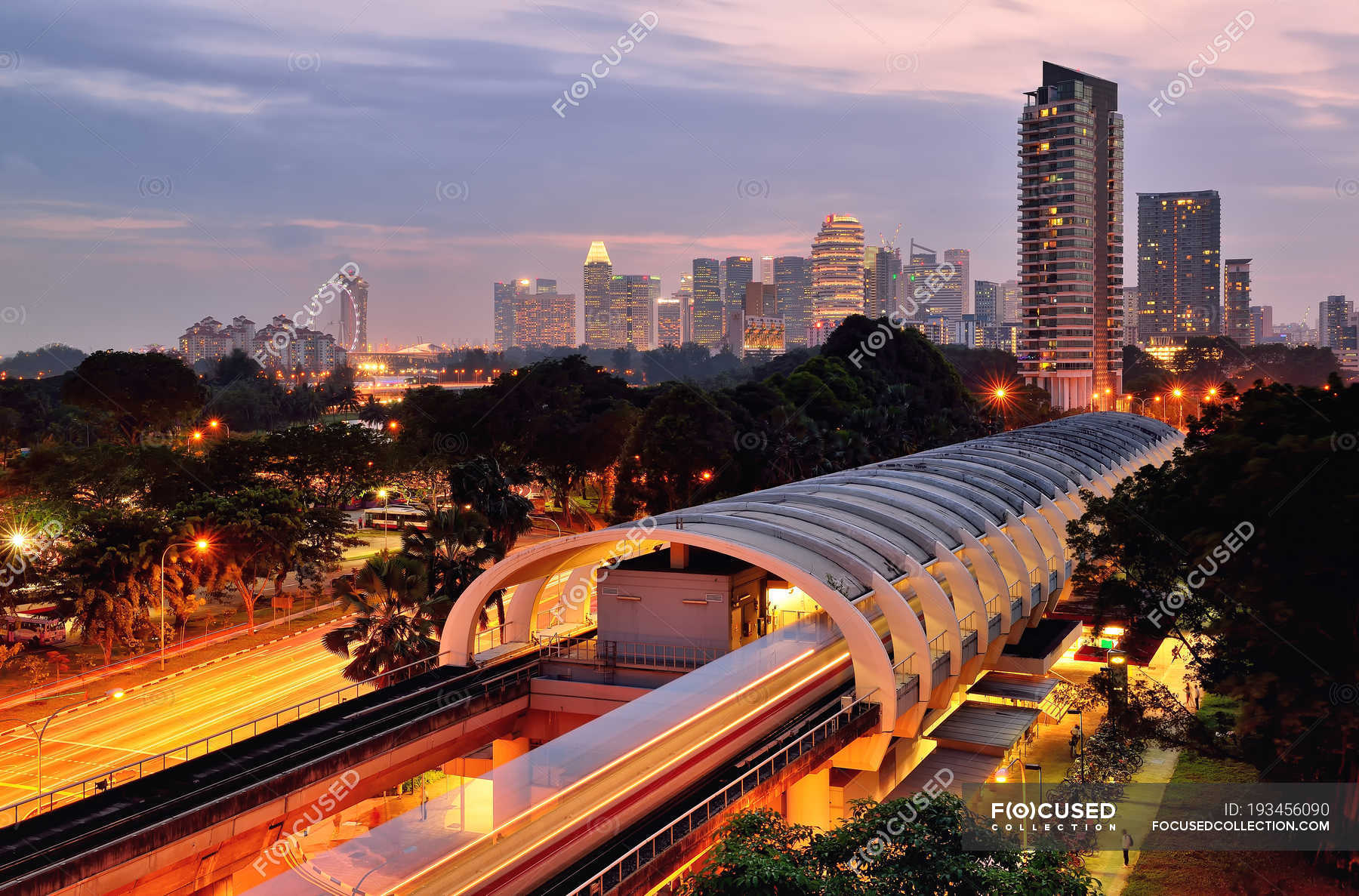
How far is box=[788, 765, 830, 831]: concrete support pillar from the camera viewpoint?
22.1 metres

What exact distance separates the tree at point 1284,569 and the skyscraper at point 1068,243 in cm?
12552

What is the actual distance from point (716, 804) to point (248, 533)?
94.3 ft

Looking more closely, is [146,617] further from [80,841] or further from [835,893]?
[835,893]

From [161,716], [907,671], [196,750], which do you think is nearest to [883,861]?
[907,671]

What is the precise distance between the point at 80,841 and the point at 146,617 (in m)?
23.5

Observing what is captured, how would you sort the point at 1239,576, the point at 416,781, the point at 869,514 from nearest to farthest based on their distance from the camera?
the point at 1239,576 < the point at 416,781 < the point at 869,514

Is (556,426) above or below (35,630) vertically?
above

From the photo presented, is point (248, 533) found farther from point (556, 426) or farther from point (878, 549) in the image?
point (556, 426)

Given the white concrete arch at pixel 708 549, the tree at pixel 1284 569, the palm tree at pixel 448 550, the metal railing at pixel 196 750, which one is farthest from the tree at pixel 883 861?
the palm tree at pixel 448 550

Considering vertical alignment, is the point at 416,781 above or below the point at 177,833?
below

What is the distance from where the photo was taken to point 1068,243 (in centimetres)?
13875

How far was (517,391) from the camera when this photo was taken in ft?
226

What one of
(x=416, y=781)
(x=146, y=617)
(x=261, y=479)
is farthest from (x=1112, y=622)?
(x=261, y=479)

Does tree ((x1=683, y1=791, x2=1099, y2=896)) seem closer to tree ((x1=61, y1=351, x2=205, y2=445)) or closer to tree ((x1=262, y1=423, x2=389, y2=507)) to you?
tree ((x1=262, y1=423, x2=389, y2=507))
